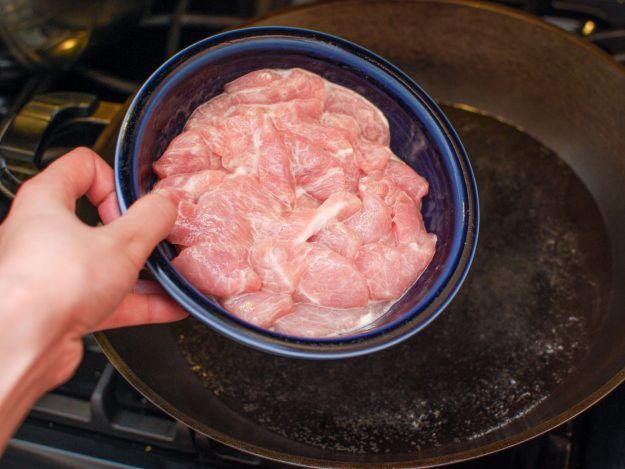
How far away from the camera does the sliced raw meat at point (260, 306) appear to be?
1124 mm

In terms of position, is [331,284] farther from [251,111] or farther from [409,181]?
[251,111]

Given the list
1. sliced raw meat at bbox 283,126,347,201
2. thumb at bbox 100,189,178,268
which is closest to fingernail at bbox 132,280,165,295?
thumb at bbox 100,189,178,268

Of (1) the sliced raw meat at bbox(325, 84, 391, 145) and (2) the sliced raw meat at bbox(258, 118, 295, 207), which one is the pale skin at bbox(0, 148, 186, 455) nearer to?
(2) the sliced raw meat at bbox(258, 118, 295, 207)

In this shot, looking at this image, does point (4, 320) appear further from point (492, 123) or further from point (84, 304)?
point (492, 123)

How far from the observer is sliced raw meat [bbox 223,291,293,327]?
112cm

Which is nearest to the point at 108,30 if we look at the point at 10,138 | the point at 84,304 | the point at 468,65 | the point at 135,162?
the point at 10,138

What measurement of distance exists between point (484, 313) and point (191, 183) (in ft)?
2.50

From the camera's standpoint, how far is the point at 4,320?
0.79m

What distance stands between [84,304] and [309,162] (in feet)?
1.99

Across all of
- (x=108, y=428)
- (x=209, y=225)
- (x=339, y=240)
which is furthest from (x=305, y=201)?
(x=108, y=428)

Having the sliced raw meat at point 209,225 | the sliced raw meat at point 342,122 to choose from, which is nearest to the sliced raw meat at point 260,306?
the sliced raw meat at point 209,225

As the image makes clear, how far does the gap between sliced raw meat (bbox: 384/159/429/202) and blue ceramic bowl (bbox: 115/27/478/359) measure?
3 centimetres

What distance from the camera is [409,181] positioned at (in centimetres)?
134

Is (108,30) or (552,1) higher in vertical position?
(552,1)
